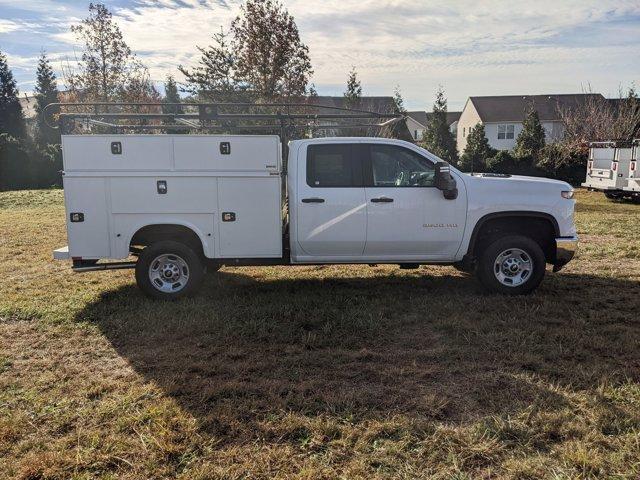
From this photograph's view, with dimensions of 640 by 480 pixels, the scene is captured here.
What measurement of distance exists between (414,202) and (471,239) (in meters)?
0.86

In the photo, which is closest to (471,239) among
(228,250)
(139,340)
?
(228,250)

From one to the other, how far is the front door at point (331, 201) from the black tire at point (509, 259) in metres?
1.54

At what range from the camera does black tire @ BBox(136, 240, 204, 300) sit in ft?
21.1

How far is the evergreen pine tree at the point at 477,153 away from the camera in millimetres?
32969

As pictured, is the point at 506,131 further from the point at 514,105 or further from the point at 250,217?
the point at 250,217

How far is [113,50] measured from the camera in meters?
25.0

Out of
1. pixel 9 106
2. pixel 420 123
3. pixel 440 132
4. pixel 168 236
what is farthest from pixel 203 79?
pixel 420 123

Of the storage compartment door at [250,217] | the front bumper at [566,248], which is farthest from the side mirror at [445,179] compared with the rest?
the storage compartment door at [250,217]

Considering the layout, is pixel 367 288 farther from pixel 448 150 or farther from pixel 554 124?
pixel 554 124

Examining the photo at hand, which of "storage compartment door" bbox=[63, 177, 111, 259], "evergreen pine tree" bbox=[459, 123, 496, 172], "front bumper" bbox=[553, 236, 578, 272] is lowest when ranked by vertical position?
"front bumper" bbox=[553, 236, 578, 272]

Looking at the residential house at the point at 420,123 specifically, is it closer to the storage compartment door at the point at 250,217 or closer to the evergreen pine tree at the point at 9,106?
the evergreen pine tree at the point at 9,106

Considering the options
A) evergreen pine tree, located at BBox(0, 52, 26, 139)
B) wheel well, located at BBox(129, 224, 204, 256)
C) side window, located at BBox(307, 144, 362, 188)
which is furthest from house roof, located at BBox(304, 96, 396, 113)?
evergreen pine tree, located at BBox(0, 52, 26, 139)

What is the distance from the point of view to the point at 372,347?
5.09 m

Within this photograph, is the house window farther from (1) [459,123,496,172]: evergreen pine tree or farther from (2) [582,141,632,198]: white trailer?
(2) [582,141,632,198]: white trailer
